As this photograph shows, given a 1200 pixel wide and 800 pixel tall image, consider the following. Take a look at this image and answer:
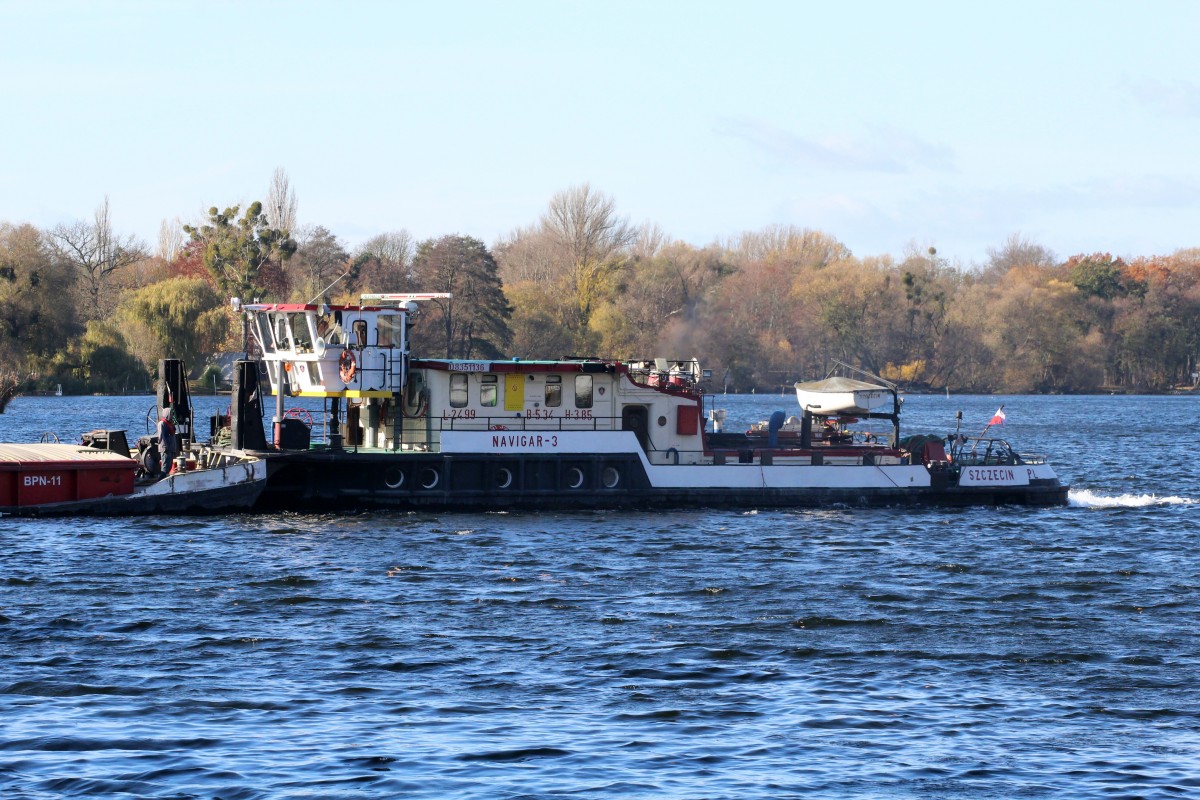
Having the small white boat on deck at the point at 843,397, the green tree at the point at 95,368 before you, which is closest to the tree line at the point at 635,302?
the green tree at the point at 95,368

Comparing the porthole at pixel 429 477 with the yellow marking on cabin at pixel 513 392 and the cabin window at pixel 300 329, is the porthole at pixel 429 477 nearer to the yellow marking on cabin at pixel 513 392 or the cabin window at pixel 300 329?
the yellow marking on cabin at pixel 513 392

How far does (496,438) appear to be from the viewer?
37.0 m

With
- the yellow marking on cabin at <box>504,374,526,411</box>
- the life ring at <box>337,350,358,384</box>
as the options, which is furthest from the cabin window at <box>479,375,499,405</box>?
the life ring at <box>337,350,358,384</box>

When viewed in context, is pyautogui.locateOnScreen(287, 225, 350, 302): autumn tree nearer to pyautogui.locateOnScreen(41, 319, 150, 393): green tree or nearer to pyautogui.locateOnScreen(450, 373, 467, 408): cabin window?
pyautogui.locateOnScreen(41, 319, 150, 393): green tree

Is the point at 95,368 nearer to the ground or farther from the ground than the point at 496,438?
farther from the ground

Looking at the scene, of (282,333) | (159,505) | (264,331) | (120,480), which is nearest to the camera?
(120,480)

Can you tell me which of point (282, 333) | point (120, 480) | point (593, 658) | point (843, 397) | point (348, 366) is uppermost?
point (282, 333)

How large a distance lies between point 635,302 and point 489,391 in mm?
86792

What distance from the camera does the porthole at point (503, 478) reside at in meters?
37.4

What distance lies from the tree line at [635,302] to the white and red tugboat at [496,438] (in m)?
59.4

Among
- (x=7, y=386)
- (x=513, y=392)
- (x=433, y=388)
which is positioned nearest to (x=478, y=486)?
(x=513, y=392)

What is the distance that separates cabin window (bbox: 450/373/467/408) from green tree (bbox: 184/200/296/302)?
77001 millimetres

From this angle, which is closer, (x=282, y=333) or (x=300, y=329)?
(x=300, y=329)

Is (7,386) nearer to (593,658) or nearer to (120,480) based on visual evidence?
(120,480)
